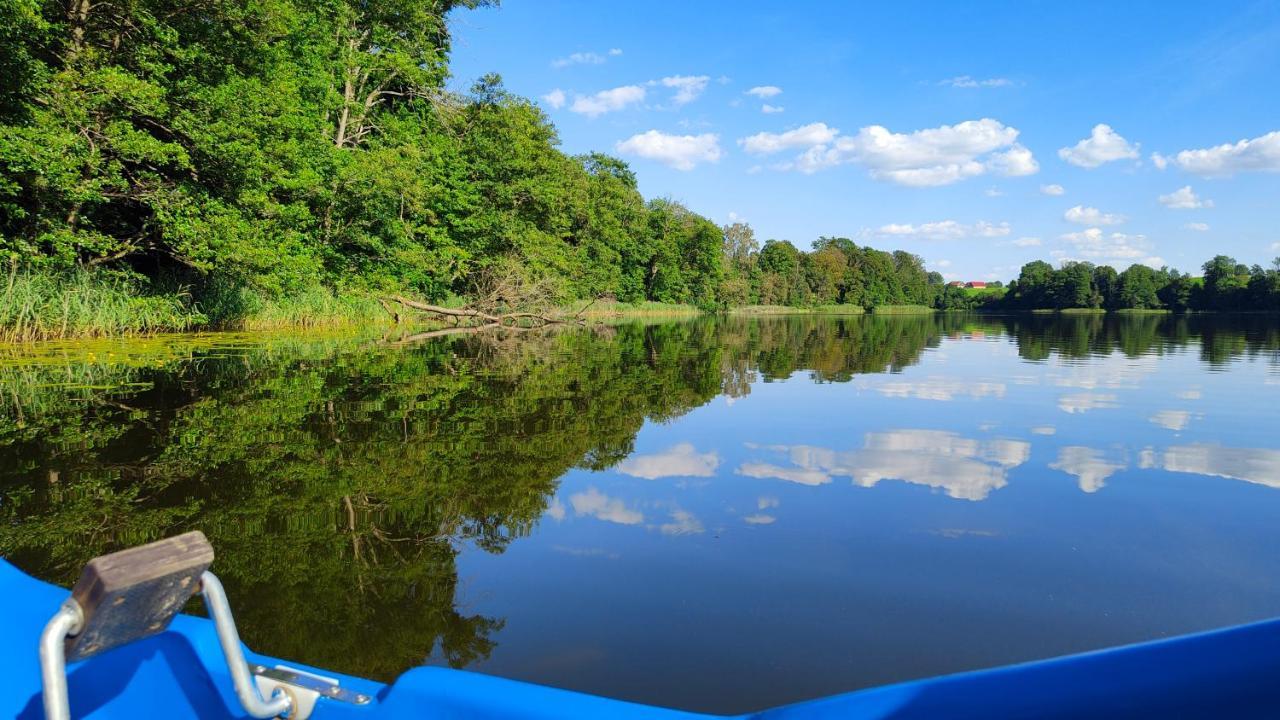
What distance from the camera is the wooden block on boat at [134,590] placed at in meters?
1.15

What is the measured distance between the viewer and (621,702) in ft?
3.83

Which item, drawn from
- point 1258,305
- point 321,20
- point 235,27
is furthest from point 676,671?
point 1258,305

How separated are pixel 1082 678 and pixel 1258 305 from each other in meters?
86.9

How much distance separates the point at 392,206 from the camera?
22.9 metres

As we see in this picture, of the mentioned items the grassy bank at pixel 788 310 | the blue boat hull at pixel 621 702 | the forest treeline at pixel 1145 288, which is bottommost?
the blue boat hull at pixel 621 702

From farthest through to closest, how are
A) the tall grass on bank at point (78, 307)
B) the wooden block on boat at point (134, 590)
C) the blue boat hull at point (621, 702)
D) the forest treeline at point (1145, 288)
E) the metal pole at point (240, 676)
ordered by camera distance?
the forest treeline at point (1145, 288) < the tall grass on bank at point (78, 307) < the metal pole at point (240, 676) < the wooden block on boat at point (134, 590) < the blue boat hull at point (621, 702)

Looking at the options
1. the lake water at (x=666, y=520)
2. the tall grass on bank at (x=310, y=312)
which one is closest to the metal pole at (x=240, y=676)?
the lake water at (x=666, y=520)

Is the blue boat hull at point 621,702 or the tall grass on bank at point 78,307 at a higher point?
the tall grass on bank at point 78,307

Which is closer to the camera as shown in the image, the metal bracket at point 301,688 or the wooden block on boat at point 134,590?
the wooden block on boat at point 134,590

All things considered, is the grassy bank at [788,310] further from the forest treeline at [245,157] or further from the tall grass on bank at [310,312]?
the tall grass on bank at [310,312]

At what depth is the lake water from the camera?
2.43 m

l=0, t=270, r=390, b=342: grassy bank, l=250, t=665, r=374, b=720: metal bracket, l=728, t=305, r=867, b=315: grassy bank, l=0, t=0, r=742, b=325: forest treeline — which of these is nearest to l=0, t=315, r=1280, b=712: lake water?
l=250, t=665, r=374, b=720: metal bracket

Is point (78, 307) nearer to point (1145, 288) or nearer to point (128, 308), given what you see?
point (128, 308)

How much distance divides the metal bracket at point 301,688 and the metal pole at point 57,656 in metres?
0.34
